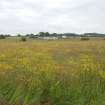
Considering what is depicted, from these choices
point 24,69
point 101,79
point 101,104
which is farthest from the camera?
point 24,69

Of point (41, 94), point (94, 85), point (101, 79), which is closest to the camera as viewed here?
point (41, 94)

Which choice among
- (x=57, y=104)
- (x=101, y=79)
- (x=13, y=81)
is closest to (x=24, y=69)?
(x=13, y=81)

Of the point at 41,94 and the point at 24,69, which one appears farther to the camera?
the point at 24,69

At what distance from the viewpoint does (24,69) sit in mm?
10062

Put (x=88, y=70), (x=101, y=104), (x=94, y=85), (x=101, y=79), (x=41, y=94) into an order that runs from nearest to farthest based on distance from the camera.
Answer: (x=101, y=104) → (x=41, y=94) → (x=94, y=85) → (x=101, y=79) → (x=88, y=70)

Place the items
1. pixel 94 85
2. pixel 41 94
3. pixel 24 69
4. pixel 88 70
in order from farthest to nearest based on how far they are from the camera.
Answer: pixel 24 69
pixel 88 70
pixel 94 85
pixel 41 94

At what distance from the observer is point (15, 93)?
7.55m

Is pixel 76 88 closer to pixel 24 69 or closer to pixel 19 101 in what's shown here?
pixel 19 101

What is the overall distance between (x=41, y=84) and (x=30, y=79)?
0.58 meters

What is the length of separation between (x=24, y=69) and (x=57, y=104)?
9.89 ft

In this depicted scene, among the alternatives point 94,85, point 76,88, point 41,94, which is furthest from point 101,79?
point 41,94

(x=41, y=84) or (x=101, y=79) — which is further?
(x=101, y=79)

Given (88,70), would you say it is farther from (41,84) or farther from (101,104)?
(101,104)

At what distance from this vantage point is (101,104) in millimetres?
6918
